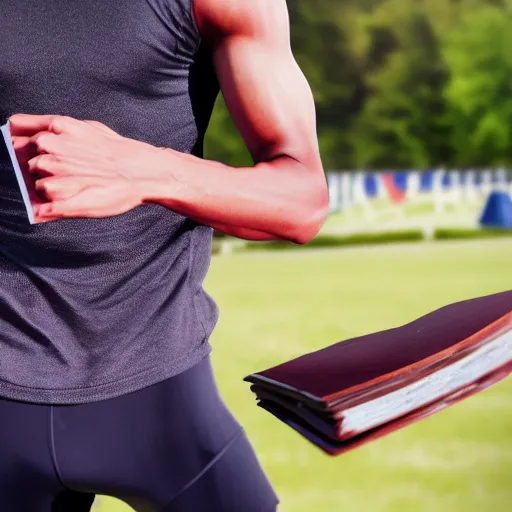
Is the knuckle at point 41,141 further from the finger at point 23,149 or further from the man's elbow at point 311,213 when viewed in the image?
the man's elbow at point 311,213

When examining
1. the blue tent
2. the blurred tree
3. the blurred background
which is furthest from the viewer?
the blurred tree

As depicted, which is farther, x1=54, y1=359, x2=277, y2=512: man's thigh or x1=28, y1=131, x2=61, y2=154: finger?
x1=54, y1=359, x2=277, y2=512: man's thigh

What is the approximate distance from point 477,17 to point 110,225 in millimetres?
30102

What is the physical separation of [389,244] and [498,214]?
6.01 ft

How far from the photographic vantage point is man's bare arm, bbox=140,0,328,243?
1.09 m

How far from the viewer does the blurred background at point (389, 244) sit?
3.51 m

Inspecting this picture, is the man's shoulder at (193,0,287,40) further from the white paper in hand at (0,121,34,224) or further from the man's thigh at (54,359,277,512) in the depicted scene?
the man's thigh at (54,359,277,512)

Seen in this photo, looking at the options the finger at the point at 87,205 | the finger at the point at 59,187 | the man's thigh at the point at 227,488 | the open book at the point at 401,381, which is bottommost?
the man's thigh at the point at 227,488

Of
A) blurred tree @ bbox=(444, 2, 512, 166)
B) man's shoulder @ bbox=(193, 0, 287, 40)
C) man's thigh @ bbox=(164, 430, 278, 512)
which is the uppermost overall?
man's shoulder @ bbox=(193, 0, 287, 40)

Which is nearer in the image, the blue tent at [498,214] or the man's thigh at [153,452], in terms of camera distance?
the man's thigh at [153,452]

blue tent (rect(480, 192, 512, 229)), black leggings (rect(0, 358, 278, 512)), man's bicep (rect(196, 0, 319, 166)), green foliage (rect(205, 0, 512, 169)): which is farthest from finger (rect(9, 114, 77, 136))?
green foliage (rect(205, 0, 512, 169))

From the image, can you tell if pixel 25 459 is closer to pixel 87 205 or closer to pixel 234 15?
pixel 87 205

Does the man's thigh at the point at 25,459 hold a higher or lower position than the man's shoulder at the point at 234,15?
lower

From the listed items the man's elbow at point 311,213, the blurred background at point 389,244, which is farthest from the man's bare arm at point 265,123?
the blurred background at point 389,244
